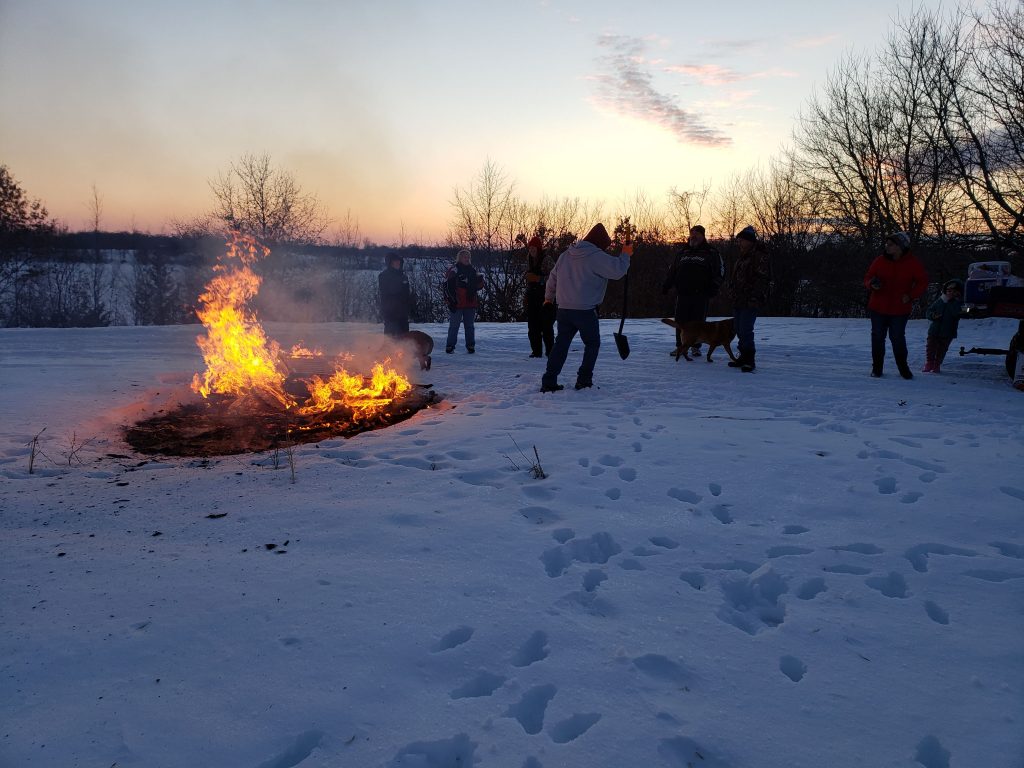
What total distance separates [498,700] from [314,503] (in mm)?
2247

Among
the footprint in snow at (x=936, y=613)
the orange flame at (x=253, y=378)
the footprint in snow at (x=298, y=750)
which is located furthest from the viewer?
the orange flame at (x=253, y=378)

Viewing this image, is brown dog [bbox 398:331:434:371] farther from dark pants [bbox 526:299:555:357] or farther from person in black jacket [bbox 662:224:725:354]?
person in black jacket [bbox 662:224:725:354]

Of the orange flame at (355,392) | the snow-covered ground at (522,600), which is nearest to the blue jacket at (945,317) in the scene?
the snow-covered ground at (522,600)

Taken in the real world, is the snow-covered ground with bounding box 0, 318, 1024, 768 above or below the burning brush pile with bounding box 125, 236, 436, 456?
below

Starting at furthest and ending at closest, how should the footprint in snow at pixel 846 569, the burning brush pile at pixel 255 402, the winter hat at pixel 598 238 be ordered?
the winter hat at pixel 598 238
the burning brush pile at pixel 255 402
the footprint in snow at pixel 846 569

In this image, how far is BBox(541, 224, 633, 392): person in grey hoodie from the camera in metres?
6.98

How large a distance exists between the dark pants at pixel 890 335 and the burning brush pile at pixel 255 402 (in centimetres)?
657

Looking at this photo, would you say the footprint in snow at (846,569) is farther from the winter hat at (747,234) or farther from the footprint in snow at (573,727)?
the winter hat at (747,234)

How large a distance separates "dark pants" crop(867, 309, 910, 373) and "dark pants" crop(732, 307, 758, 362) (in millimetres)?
1572

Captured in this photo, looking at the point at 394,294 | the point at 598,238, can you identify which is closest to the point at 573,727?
the point at 598,238

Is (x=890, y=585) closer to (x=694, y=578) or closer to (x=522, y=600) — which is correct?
(x=694, y=578)

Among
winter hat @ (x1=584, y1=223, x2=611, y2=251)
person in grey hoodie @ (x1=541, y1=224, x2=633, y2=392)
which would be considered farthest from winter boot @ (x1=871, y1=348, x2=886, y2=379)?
winter hat @ (x1=584, y1=223, x2=611, y2=251)

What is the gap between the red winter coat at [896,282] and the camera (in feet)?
25.4

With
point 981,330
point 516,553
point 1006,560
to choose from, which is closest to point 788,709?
point 516,553
